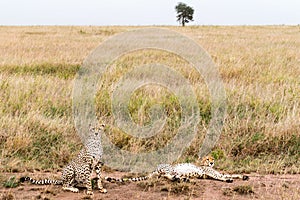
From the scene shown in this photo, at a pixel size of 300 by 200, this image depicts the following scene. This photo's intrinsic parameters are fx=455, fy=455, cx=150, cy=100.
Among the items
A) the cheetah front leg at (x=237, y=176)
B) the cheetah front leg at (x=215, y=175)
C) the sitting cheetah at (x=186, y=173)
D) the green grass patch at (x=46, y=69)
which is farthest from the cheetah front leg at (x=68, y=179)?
the green grass patch at (x=46, y=69)

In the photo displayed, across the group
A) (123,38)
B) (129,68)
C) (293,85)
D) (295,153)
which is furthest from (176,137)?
(123,38)

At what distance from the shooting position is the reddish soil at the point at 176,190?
14.9 ft

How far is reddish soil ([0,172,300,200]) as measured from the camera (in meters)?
4.54

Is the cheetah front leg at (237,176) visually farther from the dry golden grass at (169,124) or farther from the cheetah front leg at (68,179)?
the cheetah front leg at (68,179)

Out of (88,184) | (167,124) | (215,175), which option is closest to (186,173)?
(215,175)

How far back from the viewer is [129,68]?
11.1 meters

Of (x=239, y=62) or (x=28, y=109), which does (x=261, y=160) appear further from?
(x=239, y=62)

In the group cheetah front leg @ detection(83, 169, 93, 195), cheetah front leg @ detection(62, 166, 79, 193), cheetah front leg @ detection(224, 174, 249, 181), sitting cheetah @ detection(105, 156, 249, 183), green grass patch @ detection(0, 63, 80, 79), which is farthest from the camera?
green grass patch @ detection(0, 63, 80, 79)

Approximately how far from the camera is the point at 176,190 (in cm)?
470

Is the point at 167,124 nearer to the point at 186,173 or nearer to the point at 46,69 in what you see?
the point at 186,173
